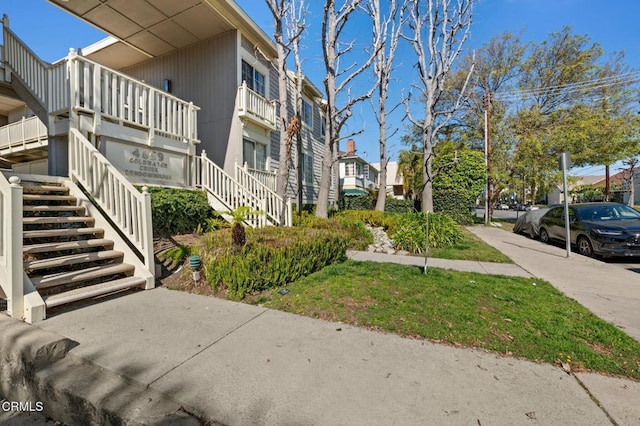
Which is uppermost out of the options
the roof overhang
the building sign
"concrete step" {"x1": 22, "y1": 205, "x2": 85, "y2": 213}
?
the roof overhang

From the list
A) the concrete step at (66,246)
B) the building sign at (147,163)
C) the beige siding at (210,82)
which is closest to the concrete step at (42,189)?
the building sign at (147,163)

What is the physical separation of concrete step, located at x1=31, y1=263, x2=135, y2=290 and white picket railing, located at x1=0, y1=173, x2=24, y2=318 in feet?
1.07

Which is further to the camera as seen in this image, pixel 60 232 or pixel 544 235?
pixel 544 235

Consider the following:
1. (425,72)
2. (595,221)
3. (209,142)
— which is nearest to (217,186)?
(209,142)

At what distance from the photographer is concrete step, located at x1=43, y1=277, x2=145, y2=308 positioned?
3262 millimetres

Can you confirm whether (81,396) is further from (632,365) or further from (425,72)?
(425,72)

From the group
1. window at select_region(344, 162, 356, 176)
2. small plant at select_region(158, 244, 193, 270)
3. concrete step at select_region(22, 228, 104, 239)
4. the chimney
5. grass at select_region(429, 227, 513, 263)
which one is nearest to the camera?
concrete step at select_region(22, 228, 104, 239)

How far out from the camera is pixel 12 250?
2992 millimetres

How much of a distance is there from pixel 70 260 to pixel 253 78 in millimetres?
9426

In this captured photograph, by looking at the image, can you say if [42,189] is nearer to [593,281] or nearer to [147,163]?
[147,163]

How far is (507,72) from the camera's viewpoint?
1939 cm

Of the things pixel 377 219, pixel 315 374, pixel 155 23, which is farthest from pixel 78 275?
pixel 377 219

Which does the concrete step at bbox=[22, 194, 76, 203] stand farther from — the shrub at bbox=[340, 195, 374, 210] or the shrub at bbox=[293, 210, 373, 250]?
the shrub at bbox=[340, 195, 374, 210]

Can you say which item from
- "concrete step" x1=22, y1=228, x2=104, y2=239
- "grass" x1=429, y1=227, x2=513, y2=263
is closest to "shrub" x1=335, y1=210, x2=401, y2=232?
"grass" x1=429, y1=227, x2=513, y2=263
